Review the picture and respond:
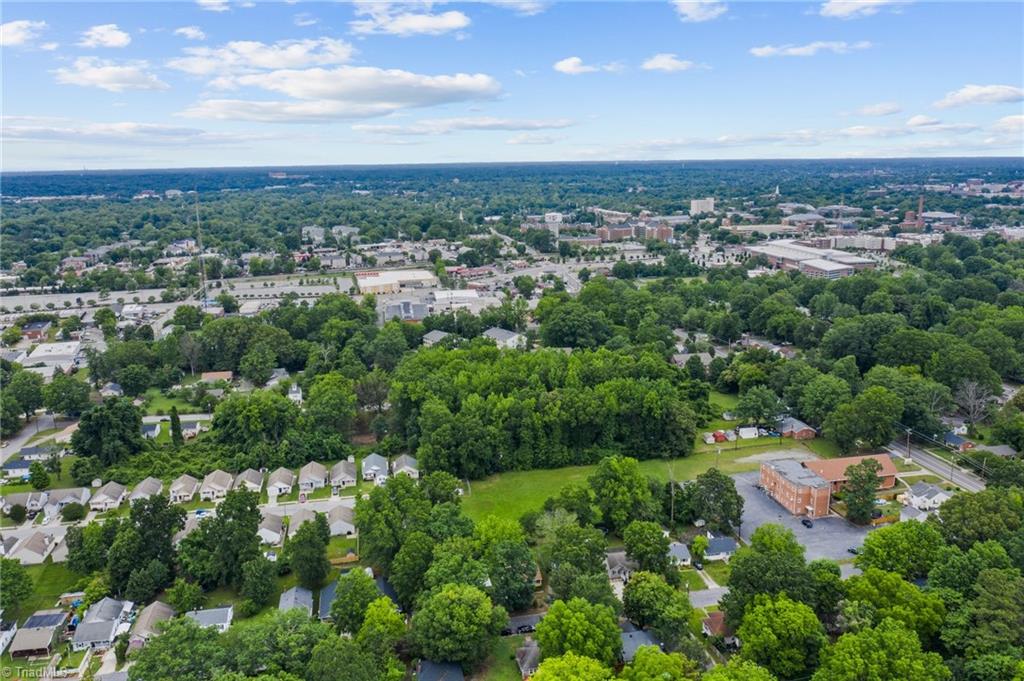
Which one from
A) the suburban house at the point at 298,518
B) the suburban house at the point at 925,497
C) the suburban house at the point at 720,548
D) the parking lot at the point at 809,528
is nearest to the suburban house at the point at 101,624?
the suburban house at the point at 298,518

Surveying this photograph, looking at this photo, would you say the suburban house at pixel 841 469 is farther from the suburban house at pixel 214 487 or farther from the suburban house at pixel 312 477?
the suburban house at pixel 214 487

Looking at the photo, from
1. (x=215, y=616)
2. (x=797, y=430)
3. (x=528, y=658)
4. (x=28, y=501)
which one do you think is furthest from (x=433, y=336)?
(x=528, y=658)

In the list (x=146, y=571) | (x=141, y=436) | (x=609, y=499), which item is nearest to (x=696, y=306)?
(x=609, y=499)

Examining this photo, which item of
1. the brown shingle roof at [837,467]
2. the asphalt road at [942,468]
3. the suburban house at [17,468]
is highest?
the brown shingle roof at [837,467]

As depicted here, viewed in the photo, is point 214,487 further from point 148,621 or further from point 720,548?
point 720,548

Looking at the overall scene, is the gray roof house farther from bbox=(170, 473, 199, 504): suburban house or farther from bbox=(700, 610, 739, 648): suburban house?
bbox=(700, 610, 739, 648): suburban house

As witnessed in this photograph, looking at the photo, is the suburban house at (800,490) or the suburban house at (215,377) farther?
the suburban house at (215,377)

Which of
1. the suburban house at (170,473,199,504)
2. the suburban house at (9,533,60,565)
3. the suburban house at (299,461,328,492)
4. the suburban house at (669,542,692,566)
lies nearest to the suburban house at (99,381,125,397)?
the suburban house at (170,473,199,504)
